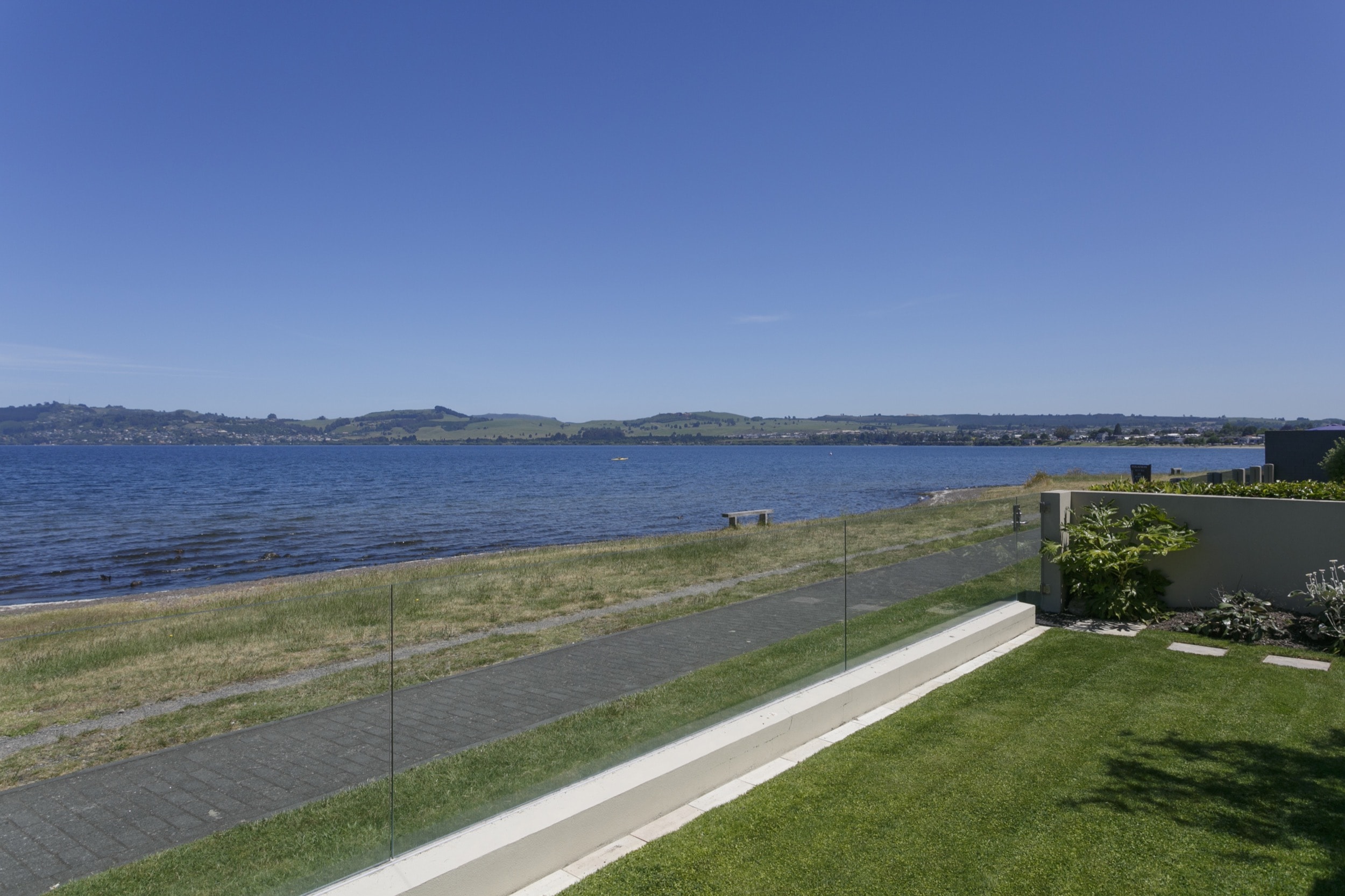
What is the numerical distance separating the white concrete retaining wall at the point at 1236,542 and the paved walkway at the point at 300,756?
6.84m

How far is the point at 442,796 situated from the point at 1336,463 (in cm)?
2460

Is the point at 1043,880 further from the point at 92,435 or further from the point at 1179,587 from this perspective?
the point at 92,435

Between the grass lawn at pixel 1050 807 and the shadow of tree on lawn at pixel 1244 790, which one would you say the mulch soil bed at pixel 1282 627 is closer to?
the grass lawn at pixel 1050 807

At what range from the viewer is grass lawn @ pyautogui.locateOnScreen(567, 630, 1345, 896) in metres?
3.96

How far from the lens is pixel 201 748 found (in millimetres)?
3727

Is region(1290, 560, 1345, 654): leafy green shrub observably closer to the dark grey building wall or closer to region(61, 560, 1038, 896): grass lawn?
region(61, 560, 1038, 896): grass lawn

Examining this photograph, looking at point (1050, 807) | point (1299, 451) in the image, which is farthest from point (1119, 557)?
point (1299, 451)

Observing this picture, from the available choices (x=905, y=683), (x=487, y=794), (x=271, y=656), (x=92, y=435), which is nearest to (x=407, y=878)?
(x=487, y=794)

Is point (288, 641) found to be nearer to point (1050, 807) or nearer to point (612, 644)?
point (612, 644)

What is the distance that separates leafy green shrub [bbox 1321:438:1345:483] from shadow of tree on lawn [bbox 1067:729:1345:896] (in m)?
18.3

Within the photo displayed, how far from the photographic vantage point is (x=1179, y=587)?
399 inches

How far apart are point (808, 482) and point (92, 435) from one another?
198 meters

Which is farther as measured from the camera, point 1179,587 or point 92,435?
point 92,435

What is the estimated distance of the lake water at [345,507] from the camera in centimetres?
2716
